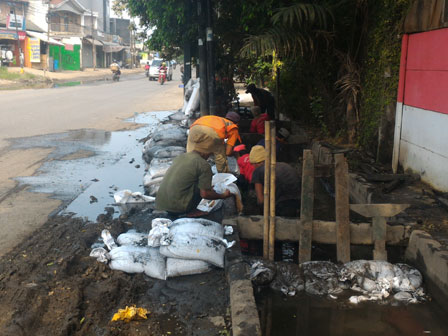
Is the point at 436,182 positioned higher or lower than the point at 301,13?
lower

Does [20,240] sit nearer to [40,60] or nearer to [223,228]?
[223,228]

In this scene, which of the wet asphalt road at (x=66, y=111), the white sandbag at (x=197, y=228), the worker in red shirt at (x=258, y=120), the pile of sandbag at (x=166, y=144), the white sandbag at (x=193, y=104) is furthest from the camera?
the wet asphalt road at (x=66, y=111)

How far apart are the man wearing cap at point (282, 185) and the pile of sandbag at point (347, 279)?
1.13 meters

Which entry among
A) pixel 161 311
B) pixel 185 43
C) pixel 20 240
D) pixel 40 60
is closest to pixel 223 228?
pixel 161 311

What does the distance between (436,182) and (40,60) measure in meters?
43.4

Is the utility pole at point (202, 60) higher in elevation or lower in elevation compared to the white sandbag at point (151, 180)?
higher

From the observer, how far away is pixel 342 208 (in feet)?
14.3

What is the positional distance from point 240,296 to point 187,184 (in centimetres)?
189

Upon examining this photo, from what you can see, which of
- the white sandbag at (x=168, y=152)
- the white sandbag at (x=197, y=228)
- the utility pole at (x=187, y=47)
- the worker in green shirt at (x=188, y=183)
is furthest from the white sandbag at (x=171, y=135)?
the white sandbag at (x=197, y=228)

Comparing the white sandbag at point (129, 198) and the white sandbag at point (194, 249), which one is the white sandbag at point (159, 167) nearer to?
the white sandbag at point (129, 198)

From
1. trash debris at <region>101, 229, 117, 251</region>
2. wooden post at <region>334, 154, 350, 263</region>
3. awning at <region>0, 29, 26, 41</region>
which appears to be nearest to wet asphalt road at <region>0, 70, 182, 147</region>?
trash debris at <region>101, 229, 117, 251</region>

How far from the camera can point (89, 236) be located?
5039 mm

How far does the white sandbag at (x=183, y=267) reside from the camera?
13.8ft

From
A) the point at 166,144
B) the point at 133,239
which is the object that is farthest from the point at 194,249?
the point at 166,144
